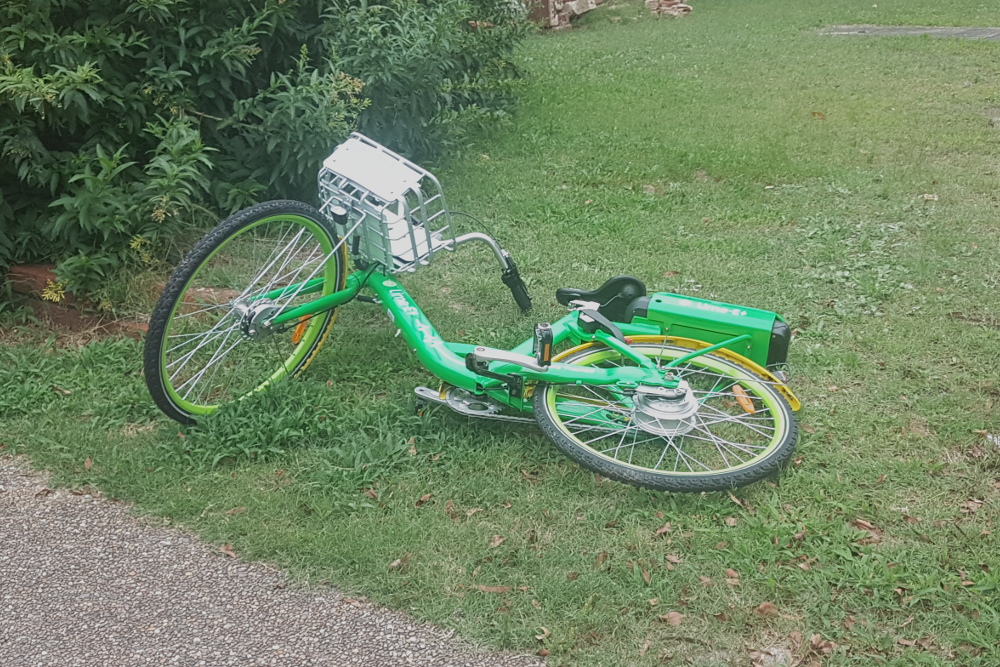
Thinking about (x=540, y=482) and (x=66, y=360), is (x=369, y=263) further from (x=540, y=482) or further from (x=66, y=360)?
(x=66, y=360)

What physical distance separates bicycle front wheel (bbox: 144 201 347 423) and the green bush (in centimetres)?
55

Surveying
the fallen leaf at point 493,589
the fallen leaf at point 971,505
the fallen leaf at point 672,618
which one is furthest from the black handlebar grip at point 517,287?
the fallen leaf at point 971,505

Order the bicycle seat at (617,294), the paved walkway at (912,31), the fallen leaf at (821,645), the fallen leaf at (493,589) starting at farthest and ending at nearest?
1. the paved walkway at (912,31)
2. the bicycle seat at (617,294)
3. the fallen leaf at (493,589)
4. the fallen leaf at (821,645)

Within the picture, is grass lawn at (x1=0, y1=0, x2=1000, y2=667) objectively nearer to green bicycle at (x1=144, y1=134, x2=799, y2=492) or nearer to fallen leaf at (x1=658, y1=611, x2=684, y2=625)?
fallen leaf at (x1=658, y1=611, x2=684, y2=625)

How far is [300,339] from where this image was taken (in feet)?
13.0

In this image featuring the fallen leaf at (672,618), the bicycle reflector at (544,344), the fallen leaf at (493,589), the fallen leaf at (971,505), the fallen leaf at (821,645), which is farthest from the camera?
the bicycle reflector at (544,344)

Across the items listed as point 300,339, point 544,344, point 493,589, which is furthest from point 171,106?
point 493,589

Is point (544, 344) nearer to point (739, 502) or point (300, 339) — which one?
point (739, 502)

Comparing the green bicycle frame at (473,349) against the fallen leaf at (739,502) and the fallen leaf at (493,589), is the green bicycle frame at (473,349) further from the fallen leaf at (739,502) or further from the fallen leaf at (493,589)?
the fallen leaf at (493,589)

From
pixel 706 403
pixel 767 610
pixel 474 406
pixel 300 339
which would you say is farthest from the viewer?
pixel 300 339

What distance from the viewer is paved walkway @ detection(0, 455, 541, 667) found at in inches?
101

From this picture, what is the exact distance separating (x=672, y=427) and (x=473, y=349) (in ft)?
2.75

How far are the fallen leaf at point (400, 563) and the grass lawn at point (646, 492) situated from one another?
0.10 feet

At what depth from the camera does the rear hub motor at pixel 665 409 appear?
3.24m
